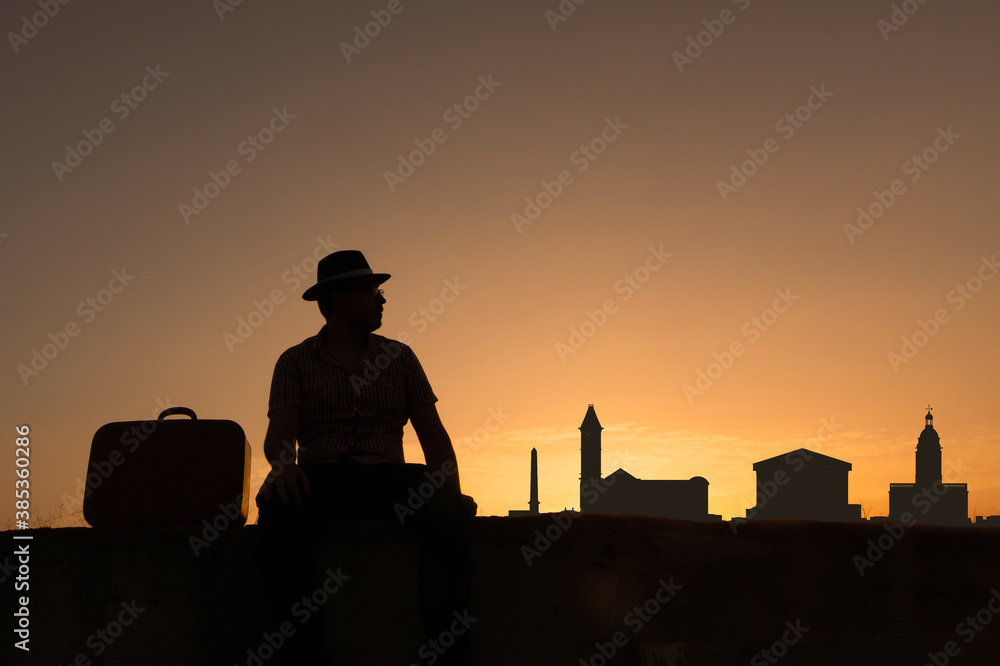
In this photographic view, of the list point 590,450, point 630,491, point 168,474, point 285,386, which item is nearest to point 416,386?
point 285,386

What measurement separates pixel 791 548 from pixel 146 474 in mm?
2622

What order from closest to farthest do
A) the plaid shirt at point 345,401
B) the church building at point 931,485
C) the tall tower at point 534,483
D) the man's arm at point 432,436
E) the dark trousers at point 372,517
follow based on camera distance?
the dark trousers at point 372,517 → the plaid shirt at point 345,401 → the man's arm at point 432,436 → the tall tower at point 534,483 → the church building at point 931,485

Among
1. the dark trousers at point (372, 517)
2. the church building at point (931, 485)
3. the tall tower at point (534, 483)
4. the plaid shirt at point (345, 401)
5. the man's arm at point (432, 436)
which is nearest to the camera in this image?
the dark trousers at point (372, 517)

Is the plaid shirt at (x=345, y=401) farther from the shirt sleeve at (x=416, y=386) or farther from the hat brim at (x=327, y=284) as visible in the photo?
the hat brim at (x=327, y=284)

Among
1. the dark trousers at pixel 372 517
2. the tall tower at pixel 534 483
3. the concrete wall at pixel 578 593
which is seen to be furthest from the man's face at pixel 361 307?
the tall tower at pixel 534 483

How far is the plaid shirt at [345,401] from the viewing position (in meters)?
3.18

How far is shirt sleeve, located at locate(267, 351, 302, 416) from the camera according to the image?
3191mm

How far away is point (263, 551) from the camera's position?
9.62 feet

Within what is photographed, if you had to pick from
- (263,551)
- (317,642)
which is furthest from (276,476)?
(317,642)

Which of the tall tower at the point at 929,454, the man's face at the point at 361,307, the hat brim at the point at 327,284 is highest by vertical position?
the tall tower at the point at 929,454

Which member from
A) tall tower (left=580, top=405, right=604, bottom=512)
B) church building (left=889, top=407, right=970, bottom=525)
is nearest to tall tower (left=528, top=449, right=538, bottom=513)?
tall tower (left=580, top=405, right=604, bottom=512)

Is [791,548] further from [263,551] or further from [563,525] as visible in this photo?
[263,551]

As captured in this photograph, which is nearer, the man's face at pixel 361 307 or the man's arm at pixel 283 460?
the man's arm at pixel 283 460

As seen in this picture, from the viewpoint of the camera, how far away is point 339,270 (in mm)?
3393
